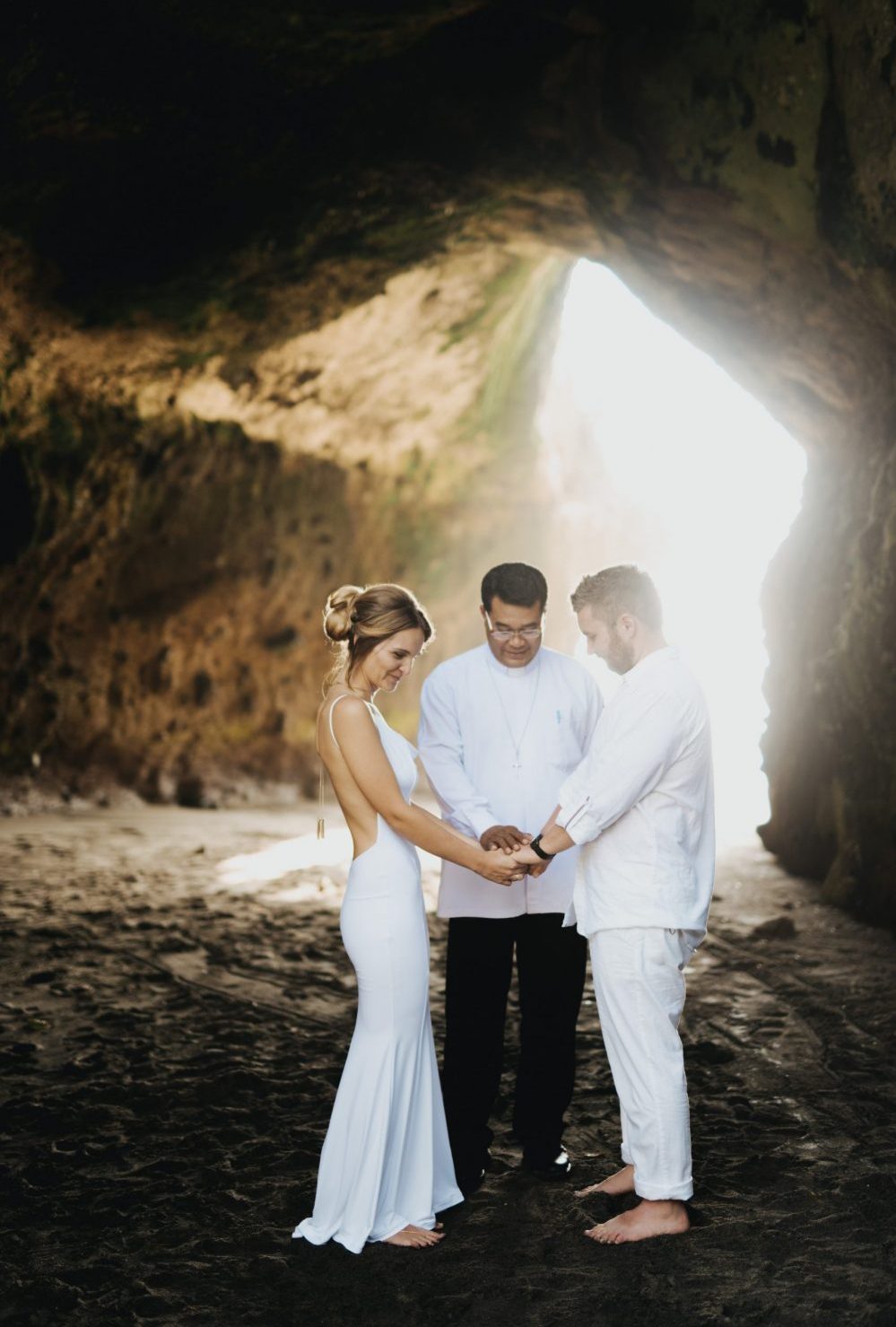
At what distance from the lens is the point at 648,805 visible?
3.47 metres

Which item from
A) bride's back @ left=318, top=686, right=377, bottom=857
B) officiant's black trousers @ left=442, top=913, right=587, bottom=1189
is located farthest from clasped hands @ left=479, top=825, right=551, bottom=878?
bride's back @ left=318, top=686, right=377, bottom=857

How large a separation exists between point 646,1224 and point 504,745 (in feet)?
5.04

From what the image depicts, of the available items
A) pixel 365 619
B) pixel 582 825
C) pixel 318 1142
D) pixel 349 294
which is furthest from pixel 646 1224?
pixel 349 294

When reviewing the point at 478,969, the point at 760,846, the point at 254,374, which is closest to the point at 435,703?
the point at 478,969

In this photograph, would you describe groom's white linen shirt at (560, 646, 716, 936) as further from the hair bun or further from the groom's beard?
the hair bun

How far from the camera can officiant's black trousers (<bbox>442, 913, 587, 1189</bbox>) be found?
12.6 ft

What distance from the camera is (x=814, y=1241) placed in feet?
10.8

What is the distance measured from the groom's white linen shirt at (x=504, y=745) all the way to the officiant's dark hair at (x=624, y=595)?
0.63 meters

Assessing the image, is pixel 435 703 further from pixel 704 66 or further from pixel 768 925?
pixel 704 66

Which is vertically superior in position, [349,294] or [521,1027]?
[349,294]

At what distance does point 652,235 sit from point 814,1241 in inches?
288

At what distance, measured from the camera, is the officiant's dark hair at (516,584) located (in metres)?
3.92

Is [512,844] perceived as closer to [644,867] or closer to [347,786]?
[644,867]

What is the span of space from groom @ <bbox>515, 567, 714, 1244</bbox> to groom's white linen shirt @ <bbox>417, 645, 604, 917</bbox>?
0.45m
